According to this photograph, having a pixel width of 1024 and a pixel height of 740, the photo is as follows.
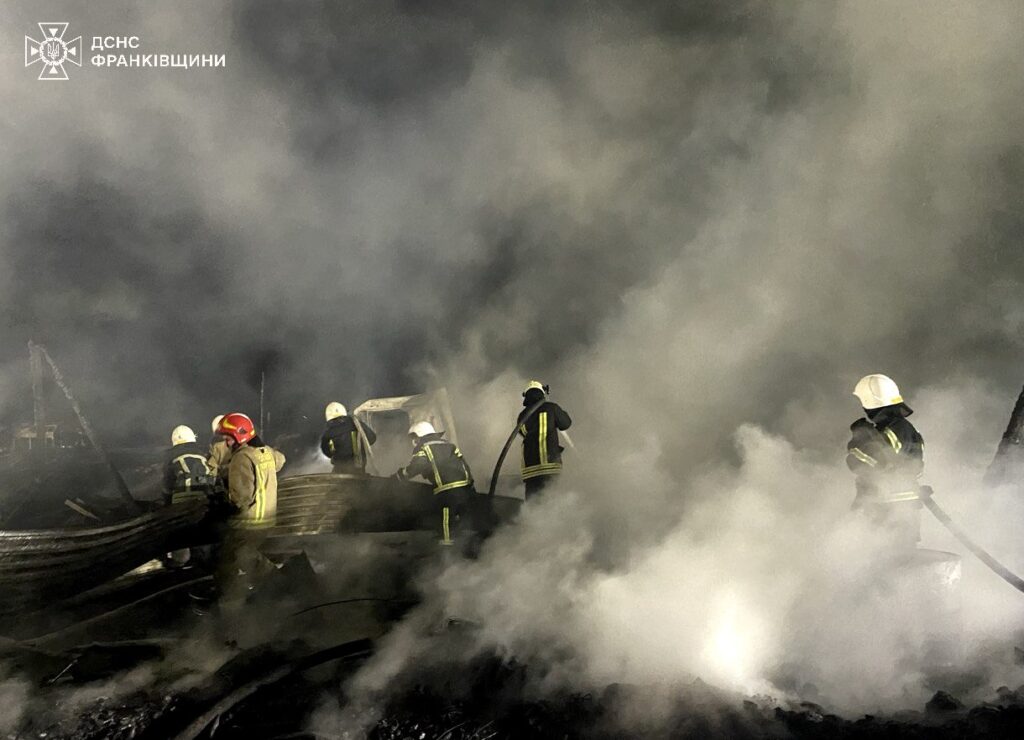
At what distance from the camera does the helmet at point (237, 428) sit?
4.99 metres

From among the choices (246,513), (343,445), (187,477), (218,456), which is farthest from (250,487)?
(343,445)

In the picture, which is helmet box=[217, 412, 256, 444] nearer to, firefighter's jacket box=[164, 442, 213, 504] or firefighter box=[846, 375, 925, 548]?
firefighter's jacket box=[164, 442, 213, 504]

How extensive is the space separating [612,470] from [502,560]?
401cm

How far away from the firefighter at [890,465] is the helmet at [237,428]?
4.43 meters

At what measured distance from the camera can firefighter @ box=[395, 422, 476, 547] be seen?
20.1 ft

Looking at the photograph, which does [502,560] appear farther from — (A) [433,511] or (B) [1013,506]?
(B) [1013,506]

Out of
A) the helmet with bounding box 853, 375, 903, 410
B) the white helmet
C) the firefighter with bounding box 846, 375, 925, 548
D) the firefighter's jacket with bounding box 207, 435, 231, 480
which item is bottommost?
the firefighter with bounding box 846, 375, 925, 548

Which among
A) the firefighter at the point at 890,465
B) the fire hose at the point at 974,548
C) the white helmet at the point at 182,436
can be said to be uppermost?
the white helmet at the point at 182,436

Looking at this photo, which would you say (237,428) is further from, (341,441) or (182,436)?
(182,436)

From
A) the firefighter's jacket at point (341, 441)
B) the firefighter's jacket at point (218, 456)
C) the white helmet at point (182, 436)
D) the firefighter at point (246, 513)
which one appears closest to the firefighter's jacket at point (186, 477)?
the firefighter's jacket at point (218, 456)

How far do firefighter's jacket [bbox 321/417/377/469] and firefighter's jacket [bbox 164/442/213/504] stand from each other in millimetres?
1406

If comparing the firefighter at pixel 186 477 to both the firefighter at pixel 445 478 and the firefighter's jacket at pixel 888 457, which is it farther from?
the firefighter's jacket at pixel 888 457

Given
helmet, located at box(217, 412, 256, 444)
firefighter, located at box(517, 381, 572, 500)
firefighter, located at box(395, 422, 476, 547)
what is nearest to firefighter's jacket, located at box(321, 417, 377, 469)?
firefighter, located at box(395, 422, 476, 547)

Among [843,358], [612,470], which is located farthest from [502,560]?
[843,358]
